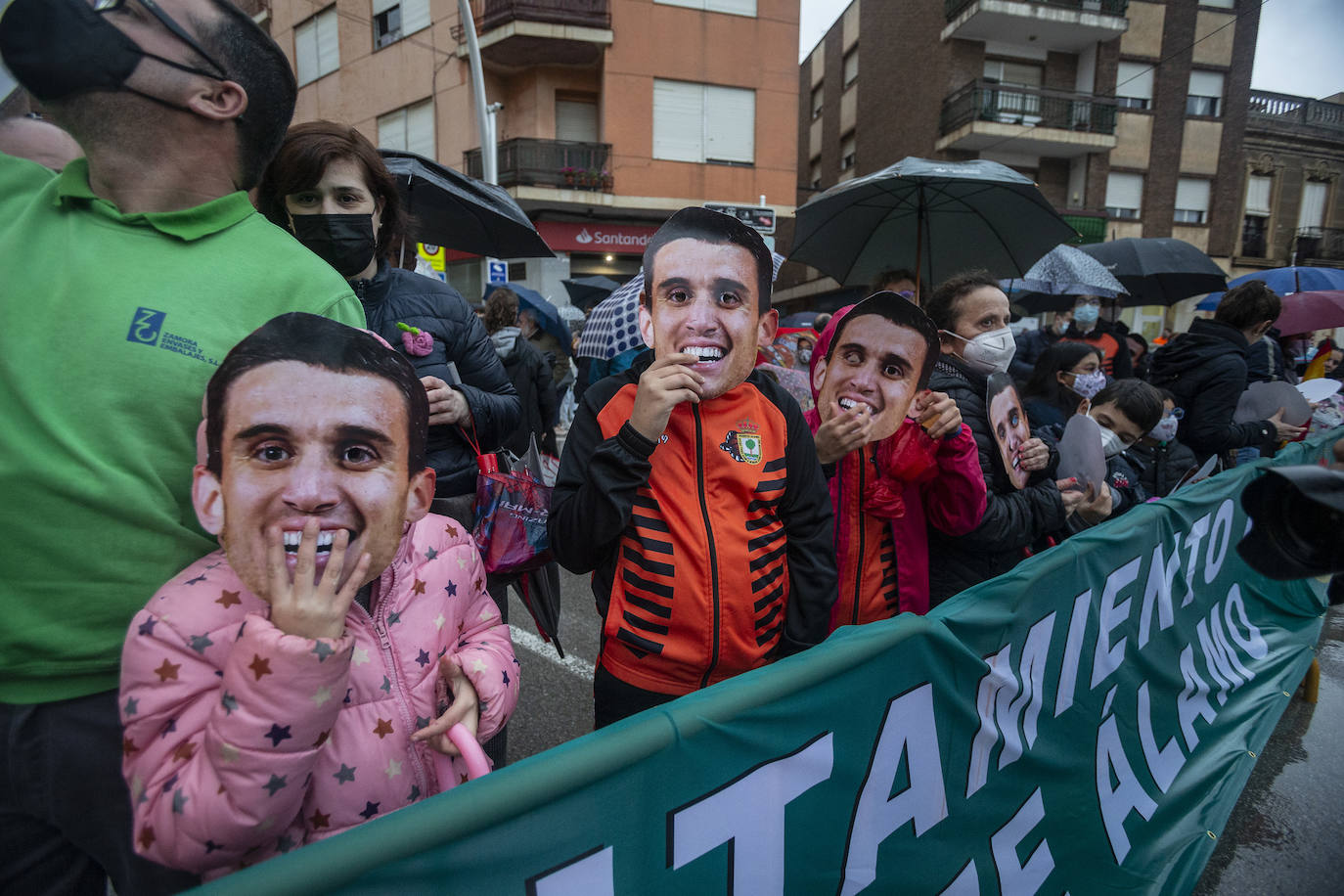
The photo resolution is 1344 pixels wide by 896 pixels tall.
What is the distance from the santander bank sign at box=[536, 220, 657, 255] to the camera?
52.2 ft

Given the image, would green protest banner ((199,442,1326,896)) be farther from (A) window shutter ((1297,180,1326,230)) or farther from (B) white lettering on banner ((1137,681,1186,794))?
(A) window shutter ((1297,180,1326,230))

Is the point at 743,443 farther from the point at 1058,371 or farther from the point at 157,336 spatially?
the point at 1058,371

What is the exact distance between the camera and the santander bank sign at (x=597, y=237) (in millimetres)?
15906

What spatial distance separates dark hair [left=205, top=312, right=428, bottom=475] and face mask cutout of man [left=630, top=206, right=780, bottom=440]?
620mm

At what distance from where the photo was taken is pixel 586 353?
10.3 feet

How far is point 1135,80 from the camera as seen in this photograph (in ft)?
60.7

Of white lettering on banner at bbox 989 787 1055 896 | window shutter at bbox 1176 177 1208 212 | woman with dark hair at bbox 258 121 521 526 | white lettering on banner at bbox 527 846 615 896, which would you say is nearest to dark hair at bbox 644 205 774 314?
woman with dark hair at bbox 258 121 521 526

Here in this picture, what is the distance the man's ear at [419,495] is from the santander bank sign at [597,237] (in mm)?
15578

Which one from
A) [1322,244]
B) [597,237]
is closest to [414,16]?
[597,237]

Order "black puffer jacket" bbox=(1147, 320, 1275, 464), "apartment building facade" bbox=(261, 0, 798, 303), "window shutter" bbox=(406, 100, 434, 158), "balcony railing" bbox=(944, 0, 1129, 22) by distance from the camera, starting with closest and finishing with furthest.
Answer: "black puffer jacket" bbox=(1147, 320, 1275, 464), "apartment building facade" bbox=(261, 0, 798, 303), "window shutter" bbox=(406, 100, 434, 158), "balcony railing" bbox=(944, 0, 1129, 22)

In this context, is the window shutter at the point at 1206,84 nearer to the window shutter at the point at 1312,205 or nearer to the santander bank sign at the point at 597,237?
the window shutter at the point at 1312,205

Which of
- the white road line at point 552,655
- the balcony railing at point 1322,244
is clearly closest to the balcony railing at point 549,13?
the white road line at point 552,655

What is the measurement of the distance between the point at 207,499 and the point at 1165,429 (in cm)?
433

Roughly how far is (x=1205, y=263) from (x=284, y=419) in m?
8.86
